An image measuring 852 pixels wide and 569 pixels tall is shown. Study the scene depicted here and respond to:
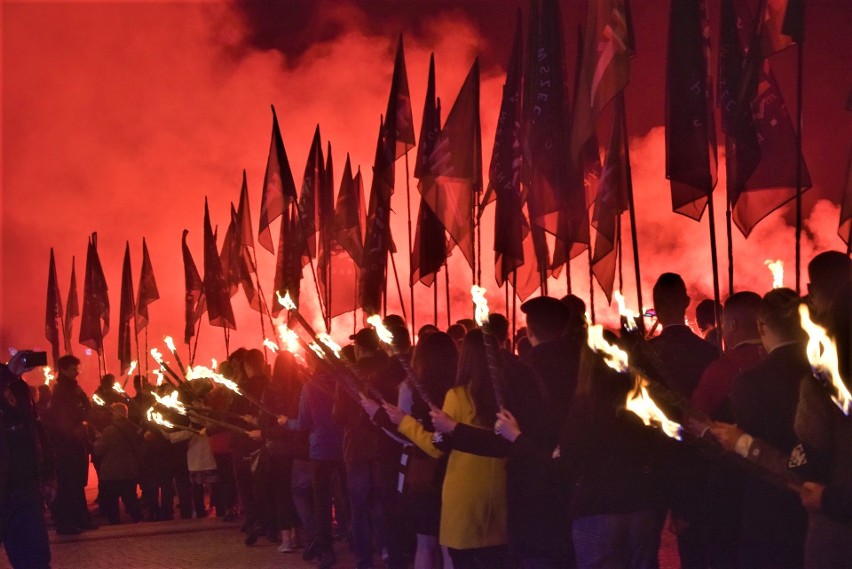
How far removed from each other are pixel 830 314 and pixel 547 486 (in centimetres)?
255

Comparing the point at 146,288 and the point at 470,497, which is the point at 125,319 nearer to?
the point at 146,288

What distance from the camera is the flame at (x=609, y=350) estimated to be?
4.79 metres

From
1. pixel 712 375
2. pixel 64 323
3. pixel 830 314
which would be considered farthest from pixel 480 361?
pixel 64 323

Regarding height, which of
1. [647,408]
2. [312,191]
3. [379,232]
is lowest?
[647,408]

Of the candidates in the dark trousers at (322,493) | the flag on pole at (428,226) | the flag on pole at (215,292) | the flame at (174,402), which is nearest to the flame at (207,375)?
the flame at (174,402)

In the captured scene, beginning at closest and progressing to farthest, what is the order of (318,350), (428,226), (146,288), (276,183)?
(318,350)
(428,226)
(276,183)
(146,288)

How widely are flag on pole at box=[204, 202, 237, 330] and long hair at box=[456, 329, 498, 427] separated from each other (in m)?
15.9

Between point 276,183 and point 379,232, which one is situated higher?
point 276,183

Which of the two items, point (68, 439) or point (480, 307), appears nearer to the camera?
point (480, 307)

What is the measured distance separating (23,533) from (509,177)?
274 inches

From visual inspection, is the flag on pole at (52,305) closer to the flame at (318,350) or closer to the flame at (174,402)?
A: the flame at (174,402)

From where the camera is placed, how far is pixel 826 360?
3973 millimetres

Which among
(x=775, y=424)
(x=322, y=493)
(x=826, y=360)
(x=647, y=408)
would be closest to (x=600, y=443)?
(x=775, y=424)

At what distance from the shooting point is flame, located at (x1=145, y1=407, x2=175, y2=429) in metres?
15.7
